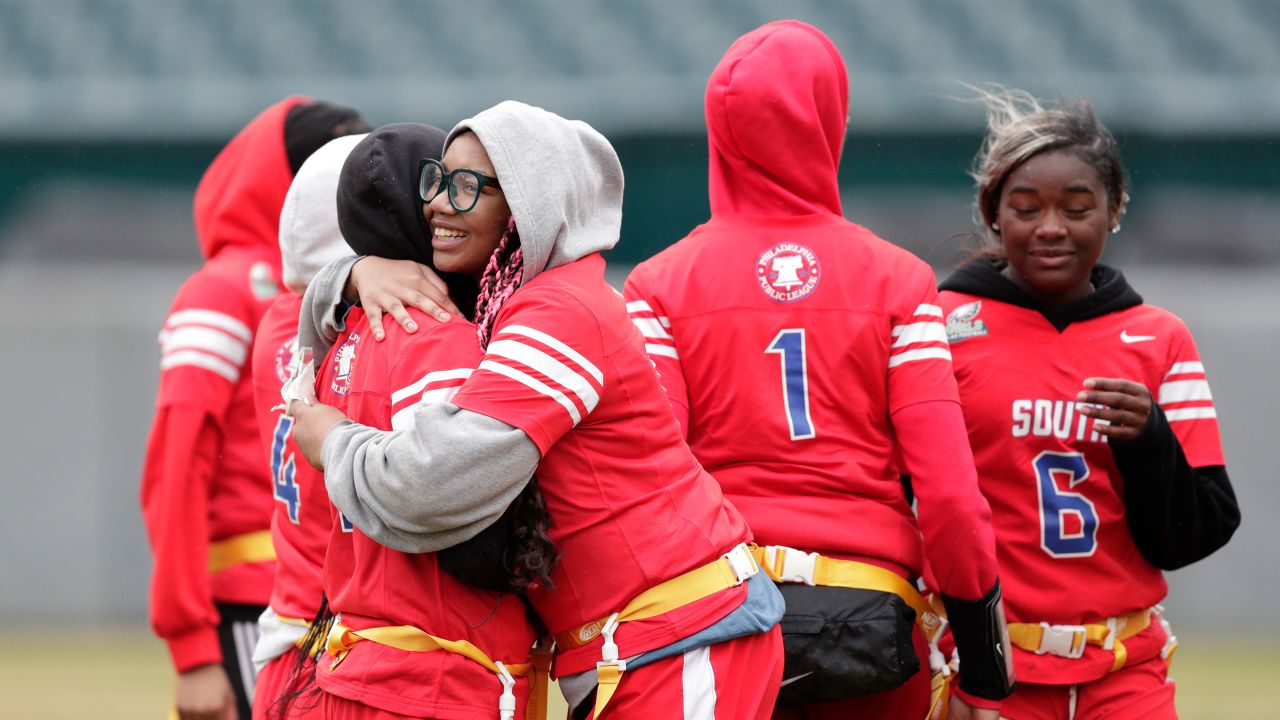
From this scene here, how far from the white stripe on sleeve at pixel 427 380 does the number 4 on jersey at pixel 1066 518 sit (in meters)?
1.49

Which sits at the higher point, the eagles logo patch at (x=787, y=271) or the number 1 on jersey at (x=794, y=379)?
the eagles logo patch at (x=787, y=271)

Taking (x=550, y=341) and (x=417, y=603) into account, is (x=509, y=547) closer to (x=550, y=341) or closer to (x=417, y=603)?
(x=417, y=603)

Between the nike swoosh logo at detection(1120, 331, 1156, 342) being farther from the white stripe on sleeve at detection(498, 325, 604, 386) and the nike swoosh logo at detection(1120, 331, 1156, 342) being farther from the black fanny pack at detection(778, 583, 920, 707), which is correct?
the white stripe on sleeve at detection(498, 325, 604, 386)

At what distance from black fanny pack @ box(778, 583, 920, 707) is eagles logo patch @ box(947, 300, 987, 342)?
80cm

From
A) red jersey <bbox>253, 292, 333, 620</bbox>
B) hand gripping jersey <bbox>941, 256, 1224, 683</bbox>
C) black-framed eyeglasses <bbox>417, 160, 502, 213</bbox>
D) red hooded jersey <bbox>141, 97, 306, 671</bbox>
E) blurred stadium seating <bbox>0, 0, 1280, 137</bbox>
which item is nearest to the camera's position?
black-framed eyeglasses <bbox>417, 160, 502, 213</bbox>

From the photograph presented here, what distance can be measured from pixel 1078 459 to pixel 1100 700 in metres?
0.53

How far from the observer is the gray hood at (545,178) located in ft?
9.09

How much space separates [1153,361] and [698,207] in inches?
306

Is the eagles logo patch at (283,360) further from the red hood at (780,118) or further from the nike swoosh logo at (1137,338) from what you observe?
the nike swoosh logo at (1137,338)

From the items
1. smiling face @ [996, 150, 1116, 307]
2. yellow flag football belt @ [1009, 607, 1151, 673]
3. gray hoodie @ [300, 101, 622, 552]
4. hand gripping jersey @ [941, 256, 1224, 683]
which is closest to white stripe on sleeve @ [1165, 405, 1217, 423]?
hand gripping jersey @ [941, 256, 1224, 683]

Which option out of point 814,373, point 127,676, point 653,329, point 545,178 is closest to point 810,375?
point 814,373

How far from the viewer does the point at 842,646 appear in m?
3.14

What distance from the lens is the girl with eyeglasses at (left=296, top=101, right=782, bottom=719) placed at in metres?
2.63

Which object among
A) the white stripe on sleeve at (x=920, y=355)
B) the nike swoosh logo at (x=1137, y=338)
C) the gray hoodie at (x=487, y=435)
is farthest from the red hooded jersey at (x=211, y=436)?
the nike swoosh logo at (x=1137, y=338)
